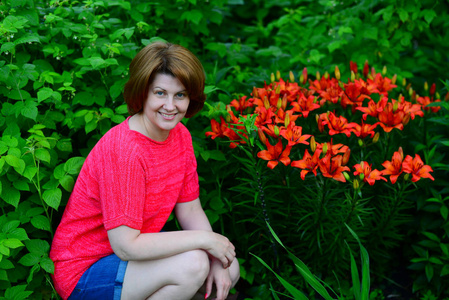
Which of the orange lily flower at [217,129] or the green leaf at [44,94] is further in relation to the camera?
the orange lily flower at [217,129]

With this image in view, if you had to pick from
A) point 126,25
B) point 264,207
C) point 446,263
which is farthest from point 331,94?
point 126,25

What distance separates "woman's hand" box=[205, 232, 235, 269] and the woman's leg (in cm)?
4

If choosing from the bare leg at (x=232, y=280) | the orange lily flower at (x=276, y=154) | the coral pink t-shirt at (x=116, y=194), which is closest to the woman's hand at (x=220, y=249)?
the bare leg at (x=232, y=280)

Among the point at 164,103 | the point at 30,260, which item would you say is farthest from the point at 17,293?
the point at 164,103

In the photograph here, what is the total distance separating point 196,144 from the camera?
2.50 meters

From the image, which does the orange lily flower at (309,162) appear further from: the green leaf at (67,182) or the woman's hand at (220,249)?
the green leaf at (67,182)

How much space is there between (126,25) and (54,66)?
0.59m

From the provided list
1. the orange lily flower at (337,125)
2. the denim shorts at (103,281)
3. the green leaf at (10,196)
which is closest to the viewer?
the denim shorts at (103,281)

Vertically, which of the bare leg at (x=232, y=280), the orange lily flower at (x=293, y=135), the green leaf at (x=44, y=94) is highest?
the green leaf at (x=44, y=94)

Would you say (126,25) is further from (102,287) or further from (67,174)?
(102,287)

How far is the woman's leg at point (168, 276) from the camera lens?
193 cm

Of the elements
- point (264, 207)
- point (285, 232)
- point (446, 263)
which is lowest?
point (446, 263)

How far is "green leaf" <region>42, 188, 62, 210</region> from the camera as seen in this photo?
2.04 metres

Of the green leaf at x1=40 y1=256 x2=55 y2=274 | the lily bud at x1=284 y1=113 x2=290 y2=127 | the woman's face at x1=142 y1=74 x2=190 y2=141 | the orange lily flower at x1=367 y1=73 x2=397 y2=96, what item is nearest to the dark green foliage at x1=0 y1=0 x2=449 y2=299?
the green leaf at x1=40 y1=256 x2=55 y2=274
